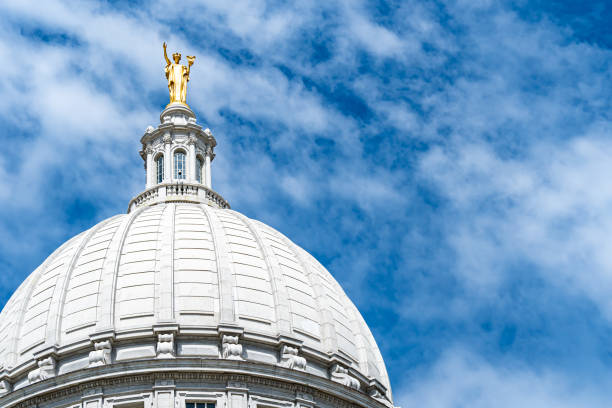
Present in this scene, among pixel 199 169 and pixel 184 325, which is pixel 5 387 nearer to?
pixel 184 325

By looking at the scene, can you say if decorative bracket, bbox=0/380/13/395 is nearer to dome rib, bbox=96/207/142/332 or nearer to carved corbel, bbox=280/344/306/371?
dome rib, bbox=96/207/142/332

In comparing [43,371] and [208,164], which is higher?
[208,164]

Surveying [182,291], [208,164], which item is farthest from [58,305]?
[208,164]

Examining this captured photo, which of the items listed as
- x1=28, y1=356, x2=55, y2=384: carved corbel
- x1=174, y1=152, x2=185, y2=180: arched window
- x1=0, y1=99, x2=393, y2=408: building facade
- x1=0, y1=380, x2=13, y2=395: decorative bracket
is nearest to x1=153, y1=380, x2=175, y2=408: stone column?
x1=0, y1=99, x2=393, y2=408: building facade

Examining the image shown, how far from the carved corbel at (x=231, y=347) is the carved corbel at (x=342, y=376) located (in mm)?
5319

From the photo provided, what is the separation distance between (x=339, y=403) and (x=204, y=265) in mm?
10938

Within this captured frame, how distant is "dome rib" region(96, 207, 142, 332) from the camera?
70.4 meters

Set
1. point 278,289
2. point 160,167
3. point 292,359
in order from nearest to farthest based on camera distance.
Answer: point 292,359
point 278,289
point 160,167

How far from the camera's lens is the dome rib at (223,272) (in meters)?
70.9

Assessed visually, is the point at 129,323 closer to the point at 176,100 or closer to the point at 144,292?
the point at 144,292

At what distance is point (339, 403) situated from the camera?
68.5 m

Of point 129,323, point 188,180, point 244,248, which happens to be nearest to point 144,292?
point 129,323

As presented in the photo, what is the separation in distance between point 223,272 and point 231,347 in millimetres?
6389

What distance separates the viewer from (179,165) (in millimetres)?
88438
